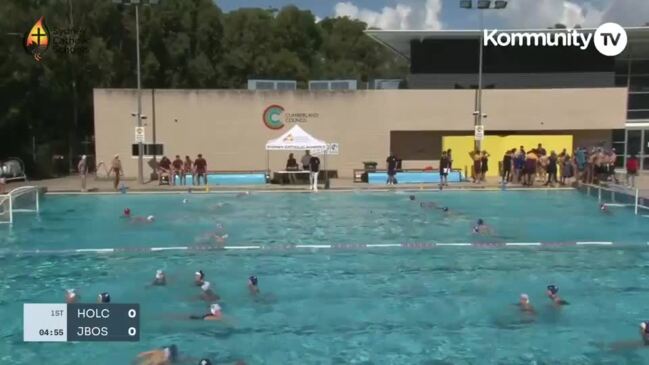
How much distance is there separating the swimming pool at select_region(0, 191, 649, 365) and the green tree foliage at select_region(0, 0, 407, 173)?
16.2 meters

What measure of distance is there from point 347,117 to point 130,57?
21.2 meters

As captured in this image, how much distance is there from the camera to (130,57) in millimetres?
47594

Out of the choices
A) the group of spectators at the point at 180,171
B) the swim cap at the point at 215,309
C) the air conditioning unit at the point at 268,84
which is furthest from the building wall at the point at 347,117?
the swim cap at the point at 215,309

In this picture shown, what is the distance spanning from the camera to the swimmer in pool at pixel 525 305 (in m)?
10.2

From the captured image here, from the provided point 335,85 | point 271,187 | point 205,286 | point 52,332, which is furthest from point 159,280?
point 335,85

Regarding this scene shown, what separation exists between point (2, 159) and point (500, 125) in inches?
1012

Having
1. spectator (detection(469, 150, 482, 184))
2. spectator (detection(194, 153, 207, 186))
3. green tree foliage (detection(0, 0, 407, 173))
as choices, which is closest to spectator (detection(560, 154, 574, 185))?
spectator (detection(469, 150, 482, 184))

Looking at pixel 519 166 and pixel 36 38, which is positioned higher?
pixel 36 38

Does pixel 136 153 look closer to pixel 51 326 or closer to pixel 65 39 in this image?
pixel 65 39

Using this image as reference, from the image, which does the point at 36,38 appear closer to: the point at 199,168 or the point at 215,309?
the point at 199,168

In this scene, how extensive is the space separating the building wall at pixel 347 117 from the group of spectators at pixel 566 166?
457cm

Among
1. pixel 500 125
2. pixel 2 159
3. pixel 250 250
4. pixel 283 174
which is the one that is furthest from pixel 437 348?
pixel 2 159

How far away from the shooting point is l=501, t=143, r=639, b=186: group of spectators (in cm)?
2680

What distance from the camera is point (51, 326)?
4.34m
